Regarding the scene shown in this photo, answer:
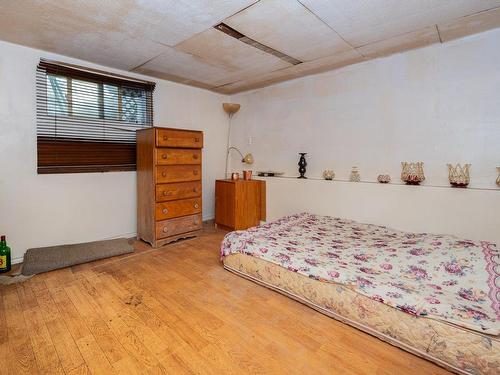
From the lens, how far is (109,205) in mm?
3363

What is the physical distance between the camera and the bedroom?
4.99 ft

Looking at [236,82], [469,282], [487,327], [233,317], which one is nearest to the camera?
[487,327]

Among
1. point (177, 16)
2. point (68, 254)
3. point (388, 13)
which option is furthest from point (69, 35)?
point (388, 13)

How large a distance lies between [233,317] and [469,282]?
1505 millimetres

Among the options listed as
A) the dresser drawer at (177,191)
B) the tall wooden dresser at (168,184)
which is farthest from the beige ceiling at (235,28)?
the dresser drawer at (177,191)

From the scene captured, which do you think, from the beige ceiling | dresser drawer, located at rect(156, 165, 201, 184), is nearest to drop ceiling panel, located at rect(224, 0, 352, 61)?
the beige ceiling

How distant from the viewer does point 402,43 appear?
2.62 meters

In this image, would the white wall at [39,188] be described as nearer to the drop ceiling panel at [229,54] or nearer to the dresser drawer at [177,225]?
the dresser drawer at [177,225]

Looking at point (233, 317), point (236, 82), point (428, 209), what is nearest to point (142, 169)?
point (236, 82)

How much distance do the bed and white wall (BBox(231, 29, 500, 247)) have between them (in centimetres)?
37

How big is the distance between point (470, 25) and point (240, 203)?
2.99 m

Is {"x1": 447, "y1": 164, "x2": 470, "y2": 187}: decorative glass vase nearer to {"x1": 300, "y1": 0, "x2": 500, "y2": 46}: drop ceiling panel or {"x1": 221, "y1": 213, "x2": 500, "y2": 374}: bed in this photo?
{"x1": 221, "y1": 213, "x2": 500, "y2": 374}: bed

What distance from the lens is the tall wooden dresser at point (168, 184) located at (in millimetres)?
3102

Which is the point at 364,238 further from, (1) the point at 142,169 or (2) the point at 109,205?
(2) the point at 109,205
